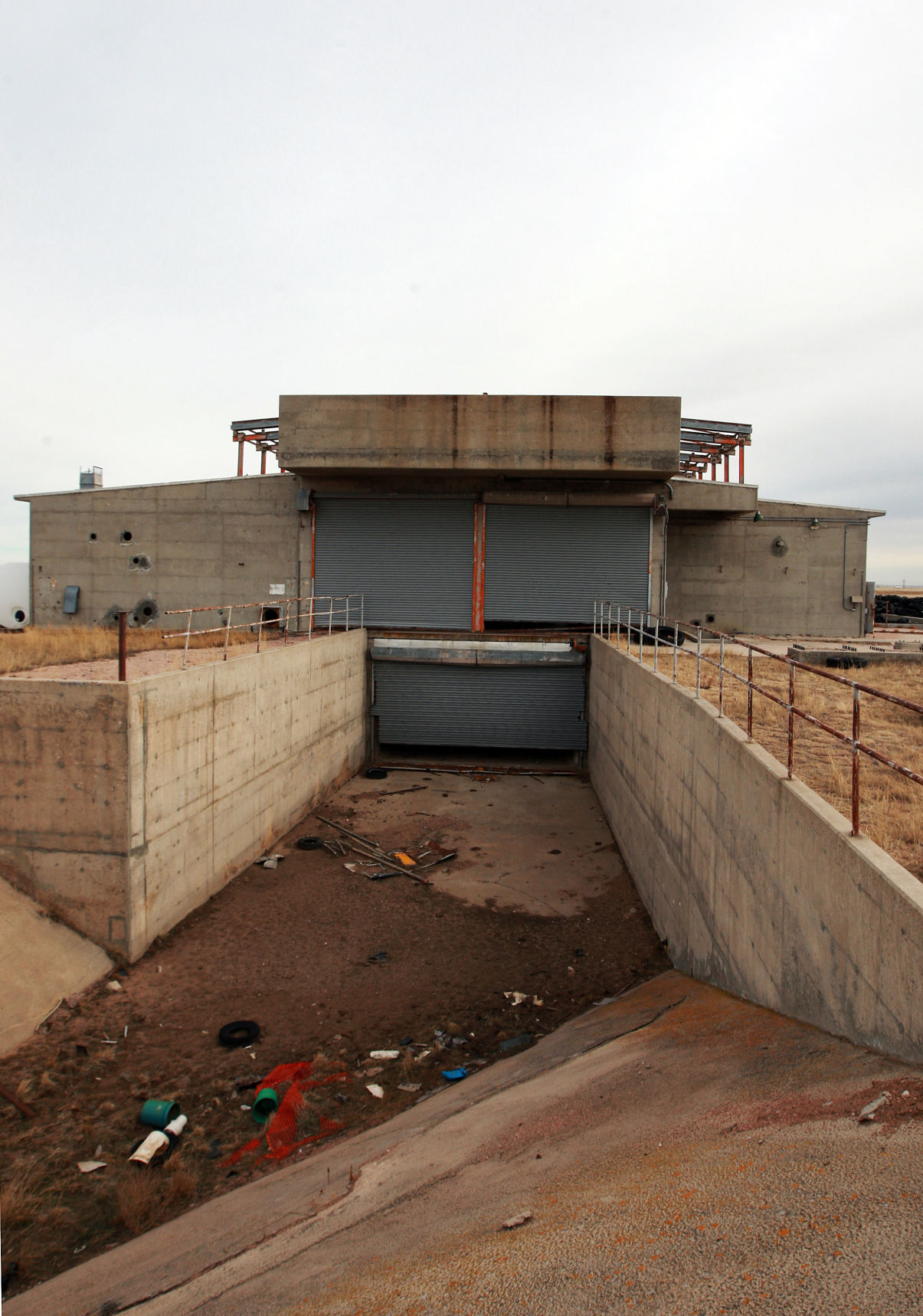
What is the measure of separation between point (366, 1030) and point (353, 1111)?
4.43ft

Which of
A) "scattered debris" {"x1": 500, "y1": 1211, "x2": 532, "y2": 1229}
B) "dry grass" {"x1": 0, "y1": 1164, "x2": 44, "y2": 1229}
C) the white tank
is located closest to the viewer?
"scattered debris" {"x1": 500, "y1": 1211, "x2": 532, "y2": 1229}

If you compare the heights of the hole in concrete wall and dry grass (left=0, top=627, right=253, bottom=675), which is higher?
the hole in concrete wall

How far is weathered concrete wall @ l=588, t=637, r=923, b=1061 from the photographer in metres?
3.87

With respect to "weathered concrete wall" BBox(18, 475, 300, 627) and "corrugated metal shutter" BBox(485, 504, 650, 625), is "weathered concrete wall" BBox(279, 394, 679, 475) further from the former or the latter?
"weathered concrete wall" BBox(18, 475, 300, 627)

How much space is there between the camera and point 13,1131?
6.26m

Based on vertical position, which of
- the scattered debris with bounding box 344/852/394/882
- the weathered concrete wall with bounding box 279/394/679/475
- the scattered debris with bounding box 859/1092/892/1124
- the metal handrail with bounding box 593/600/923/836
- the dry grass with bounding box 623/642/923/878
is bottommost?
the scattered debris with bounding box 344/852/394/882

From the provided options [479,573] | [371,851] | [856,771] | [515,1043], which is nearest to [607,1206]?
[856,771]

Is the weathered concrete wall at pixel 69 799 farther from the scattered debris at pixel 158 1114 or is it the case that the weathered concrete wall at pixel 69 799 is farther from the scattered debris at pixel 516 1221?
A: the scattered debris at pixel 516 1221

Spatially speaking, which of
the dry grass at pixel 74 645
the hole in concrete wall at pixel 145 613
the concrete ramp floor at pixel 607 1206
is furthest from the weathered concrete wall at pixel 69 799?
the hole in concrete wall at pixel 145 613

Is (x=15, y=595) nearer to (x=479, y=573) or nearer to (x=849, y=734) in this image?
(x=479, y=573)

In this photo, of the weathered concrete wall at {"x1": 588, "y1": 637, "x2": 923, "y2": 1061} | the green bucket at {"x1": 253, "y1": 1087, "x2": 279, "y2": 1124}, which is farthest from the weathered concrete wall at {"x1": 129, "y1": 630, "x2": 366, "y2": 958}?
the weathered concrete wall at {"x1": 588, "y1": 637, "x2": 923, "y2": 1061}

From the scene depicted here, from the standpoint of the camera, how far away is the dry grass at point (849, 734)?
5.59 m

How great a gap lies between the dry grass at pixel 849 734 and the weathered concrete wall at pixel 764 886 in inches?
19.5

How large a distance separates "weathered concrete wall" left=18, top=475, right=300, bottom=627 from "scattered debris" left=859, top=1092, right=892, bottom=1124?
19.2m
